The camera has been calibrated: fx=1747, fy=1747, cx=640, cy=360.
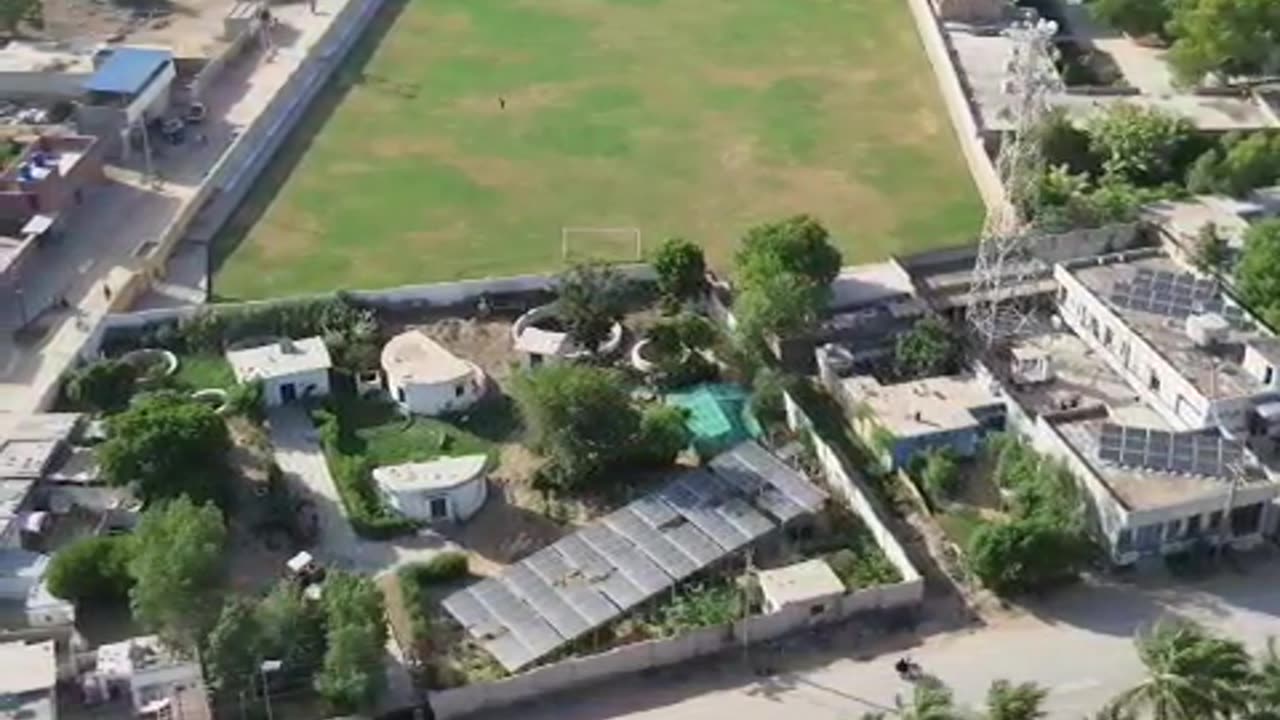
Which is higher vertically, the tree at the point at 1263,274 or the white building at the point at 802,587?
the tree at the point at 1263,274

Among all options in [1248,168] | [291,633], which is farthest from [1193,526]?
[291,633]

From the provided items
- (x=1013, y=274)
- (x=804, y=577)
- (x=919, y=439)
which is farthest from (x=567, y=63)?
(x=804, y=577)

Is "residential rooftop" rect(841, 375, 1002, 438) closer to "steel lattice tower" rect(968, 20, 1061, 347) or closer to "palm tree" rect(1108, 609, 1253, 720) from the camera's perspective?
"steel lattice tower" rect(968, 20, 1061, 347)

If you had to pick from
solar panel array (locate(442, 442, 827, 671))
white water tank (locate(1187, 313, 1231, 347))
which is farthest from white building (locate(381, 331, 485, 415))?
white water tank (locate(1187, 313, 1231, 347))

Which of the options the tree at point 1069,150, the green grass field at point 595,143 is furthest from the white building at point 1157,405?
the green grass field at point 595,143

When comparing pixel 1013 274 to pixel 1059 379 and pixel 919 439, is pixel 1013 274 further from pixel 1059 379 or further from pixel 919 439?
pixel 919 439

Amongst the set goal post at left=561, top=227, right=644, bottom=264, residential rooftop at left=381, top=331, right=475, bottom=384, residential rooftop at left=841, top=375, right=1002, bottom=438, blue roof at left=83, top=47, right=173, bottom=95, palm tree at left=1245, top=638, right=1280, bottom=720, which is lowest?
residential rooftop at left=381, top=331, right=475, bottom=384

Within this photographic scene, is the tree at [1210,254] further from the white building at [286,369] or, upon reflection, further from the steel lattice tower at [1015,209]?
the white building at [286,369]
